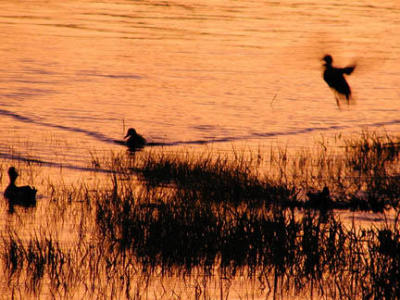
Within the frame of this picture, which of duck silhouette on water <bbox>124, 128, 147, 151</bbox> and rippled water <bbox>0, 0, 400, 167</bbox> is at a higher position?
rippled water <bbox>0, 0, 400, 167</bbox>

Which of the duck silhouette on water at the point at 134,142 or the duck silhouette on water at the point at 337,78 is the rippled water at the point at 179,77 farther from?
the duck silhouette on water at the point at 134,142

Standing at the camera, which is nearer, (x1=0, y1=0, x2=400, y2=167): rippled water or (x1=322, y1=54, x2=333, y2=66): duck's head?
(x1=322, y1=54, x2=333, y2=66): duck's head

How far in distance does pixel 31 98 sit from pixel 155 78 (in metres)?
5.76

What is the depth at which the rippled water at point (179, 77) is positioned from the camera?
20.0 meters

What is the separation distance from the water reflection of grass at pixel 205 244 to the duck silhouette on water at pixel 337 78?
58.4 inches

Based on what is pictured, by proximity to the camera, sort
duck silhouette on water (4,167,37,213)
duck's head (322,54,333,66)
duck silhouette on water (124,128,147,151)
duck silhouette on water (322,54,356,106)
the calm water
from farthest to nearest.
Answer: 1. the calm water
2. duck silhouette on water (124,128,147,151)
3. duck silhouette on water (4,167,37,213)
4. duck's head (322,54,333,66)
5. duck silhouette on water (322,54,356,106)

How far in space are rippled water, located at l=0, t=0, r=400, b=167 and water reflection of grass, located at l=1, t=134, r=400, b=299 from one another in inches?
77.2

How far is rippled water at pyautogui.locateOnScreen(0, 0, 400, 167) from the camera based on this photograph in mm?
20031

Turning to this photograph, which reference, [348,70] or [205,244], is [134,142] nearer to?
[205,244]

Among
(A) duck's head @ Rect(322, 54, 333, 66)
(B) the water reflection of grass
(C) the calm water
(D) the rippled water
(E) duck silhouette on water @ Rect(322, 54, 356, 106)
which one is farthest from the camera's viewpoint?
(D) the rippled water

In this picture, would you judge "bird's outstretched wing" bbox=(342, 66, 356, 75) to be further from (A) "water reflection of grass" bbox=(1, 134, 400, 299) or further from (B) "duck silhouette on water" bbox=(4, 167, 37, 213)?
(B) "duck silhouette on water" bbox=(4, 167, 37, 213)

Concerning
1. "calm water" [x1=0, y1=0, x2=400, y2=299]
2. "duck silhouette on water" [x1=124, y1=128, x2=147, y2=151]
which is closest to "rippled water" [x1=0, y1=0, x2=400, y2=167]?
"calm water" [x1=0, y1=0, x2=400, y2=299]

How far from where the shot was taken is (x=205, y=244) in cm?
994

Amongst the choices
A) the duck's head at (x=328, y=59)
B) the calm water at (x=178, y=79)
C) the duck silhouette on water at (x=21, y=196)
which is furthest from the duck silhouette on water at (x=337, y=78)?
the duck silhouette on water at (x=21, y=196)
